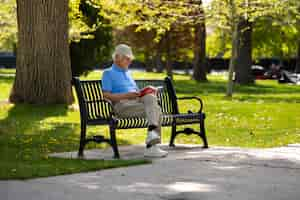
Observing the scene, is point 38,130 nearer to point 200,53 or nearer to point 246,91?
point 246,91

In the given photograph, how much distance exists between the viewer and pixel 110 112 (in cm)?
1030

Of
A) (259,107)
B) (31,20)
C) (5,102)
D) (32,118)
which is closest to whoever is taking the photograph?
(32,118)

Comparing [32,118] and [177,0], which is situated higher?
[177,0]

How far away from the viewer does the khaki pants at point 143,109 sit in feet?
33.6

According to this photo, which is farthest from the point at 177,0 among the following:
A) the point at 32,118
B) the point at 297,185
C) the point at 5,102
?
the point at 297,185

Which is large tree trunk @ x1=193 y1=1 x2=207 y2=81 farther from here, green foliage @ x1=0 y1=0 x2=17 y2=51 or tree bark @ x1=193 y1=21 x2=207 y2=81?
green foliage @ x1=0 y1=0 x2=17 y2=51

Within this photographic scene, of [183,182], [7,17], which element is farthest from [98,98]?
[7,17]

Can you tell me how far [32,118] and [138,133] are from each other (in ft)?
9.34

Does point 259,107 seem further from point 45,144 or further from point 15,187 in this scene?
point 15,187

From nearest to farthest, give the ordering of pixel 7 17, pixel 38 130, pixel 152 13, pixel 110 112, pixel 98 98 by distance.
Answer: pixel 110 112 < pixel 98 98 < pixel 38 130 < pixel 152 13 < pixel 7 17

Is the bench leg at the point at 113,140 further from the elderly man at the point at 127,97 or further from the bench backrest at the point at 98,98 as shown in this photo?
the elderly man at the point at 127,97

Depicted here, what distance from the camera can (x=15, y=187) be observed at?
7.67m

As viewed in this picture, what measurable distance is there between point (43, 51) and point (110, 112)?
7281 millimetres

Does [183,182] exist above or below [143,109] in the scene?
below
